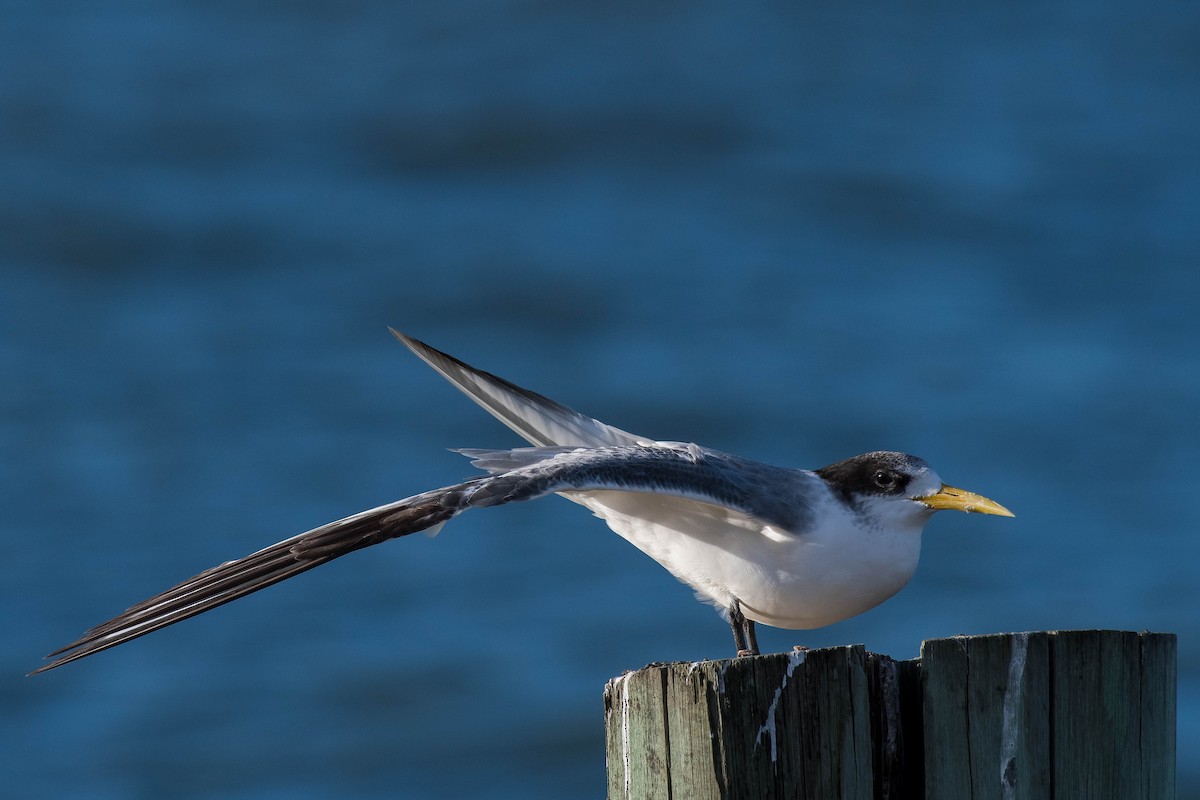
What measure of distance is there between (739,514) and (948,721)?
2737mm

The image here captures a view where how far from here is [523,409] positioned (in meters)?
7.60

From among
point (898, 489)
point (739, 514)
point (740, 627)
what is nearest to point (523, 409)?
point (739, 514)

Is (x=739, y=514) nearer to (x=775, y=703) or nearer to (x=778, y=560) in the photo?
(x=778, y=560)

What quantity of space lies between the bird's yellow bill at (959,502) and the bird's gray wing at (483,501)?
72 cm

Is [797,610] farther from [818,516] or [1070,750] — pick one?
[1070,750]

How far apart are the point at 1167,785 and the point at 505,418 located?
4530 mm

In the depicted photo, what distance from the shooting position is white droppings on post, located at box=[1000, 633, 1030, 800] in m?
3.90

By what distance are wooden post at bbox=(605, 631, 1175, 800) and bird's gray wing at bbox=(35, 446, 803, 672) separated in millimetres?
2069

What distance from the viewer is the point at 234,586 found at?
5555 mm

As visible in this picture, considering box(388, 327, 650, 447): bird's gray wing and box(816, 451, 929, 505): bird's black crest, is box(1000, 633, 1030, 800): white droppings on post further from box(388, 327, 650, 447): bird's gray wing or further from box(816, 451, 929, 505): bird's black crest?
box(388, 327, 650, 447): bird's gray wing

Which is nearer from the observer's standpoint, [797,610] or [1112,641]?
[1112,641]

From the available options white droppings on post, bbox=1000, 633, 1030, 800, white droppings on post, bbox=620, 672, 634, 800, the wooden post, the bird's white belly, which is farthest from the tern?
white droppings on post, bbox=1000, 633, 1030, 800

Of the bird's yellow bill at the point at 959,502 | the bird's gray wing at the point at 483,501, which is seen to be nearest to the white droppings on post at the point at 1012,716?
the bird's gray wing at the point at 483,501

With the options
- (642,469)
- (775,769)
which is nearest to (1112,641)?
(775,769)
